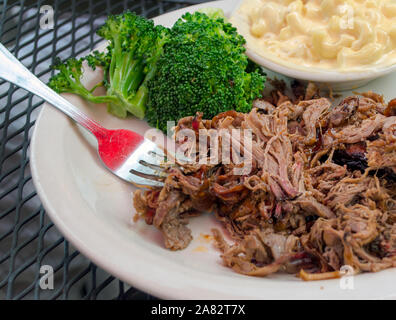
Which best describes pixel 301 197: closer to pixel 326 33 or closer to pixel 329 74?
pixel 329 74

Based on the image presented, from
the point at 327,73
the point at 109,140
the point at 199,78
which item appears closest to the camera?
the point at 109,140

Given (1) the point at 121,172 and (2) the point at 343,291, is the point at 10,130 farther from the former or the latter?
(2) the point at 343,291

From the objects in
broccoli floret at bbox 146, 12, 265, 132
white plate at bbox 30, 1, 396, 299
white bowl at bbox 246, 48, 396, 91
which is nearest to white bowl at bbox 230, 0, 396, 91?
white bowl at bbox 246, 48, 396, 91

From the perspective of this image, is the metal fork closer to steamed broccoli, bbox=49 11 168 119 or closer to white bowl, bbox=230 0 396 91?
steamed broccoli, bbox=49 11 168 119

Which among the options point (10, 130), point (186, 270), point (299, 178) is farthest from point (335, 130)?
point (10, 130)

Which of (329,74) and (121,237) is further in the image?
(329,74)

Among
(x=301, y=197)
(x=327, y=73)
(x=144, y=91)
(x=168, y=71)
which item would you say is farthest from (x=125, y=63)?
(x=301, y=197)

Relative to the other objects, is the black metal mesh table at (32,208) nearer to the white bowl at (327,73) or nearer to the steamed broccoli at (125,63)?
the steamed broccoli at (125,63)
